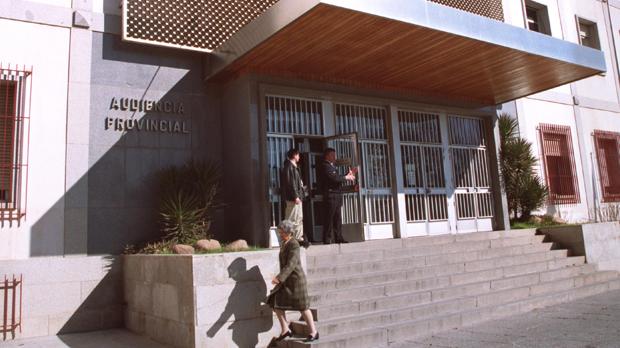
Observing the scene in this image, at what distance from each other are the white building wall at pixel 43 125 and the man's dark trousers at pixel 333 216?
169 inches

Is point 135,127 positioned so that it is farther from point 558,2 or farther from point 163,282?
point 558,2

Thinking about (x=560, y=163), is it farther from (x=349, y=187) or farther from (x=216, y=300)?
(x=216, y=300)

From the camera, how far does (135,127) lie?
8.78 meters

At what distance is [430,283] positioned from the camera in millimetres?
7762

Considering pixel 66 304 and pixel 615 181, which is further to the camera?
pixel 615 181

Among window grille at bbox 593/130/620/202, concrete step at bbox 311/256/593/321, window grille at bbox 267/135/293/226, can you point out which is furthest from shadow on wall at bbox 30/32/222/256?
window grille at bbox 593/130/620/202

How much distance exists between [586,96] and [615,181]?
2873 millimetres

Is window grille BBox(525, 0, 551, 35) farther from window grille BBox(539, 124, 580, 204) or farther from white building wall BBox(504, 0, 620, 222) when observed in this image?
window grille BBox(539, 124, 580, 204)

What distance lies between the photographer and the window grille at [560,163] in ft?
46.9

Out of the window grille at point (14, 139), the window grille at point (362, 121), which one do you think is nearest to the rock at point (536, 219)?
the window grille at point (362, 121)

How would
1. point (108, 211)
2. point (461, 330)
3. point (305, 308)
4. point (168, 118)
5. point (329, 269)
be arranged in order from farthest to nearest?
point (168, 118) < point (108, 211) < point (329, 269) < point (461, 330) < point (305, 308)

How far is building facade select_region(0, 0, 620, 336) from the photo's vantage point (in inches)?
311

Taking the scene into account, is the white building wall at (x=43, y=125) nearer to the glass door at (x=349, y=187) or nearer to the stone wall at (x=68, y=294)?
the stone wall at (x=68, y=294)

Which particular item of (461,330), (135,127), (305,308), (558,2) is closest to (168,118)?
(135,127)
